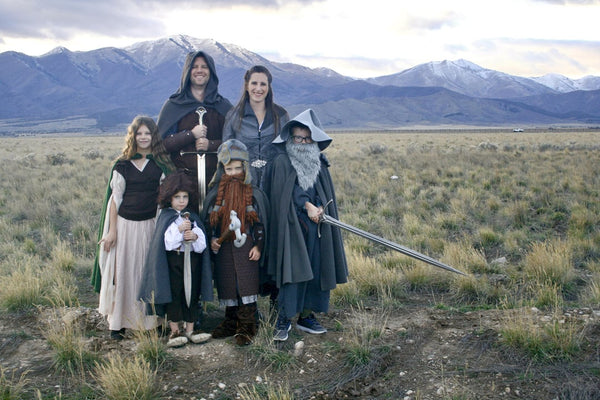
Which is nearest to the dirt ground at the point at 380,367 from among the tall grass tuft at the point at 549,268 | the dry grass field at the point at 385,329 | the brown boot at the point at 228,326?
the dry grass field at the point at 385,329

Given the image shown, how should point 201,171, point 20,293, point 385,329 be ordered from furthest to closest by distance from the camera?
1. point 20,293
2. point 201,171
3. point 385,329

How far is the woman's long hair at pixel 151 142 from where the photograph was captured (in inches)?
187

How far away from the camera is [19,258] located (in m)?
7.60

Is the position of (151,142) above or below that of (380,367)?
above

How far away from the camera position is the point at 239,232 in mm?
4438

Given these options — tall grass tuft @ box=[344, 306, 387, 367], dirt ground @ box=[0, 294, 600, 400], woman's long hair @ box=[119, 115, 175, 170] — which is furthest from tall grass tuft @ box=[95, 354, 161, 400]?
woman's long hair @ box=[119, 115, 175, 170]

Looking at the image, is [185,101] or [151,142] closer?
[151,142]

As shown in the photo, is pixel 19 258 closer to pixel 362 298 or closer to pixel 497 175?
pixel 362 298

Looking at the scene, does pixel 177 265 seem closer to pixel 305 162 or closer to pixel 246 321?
pixel 246 321

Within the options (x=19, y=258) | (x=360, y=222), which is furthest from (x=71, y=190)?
(x=360, y=222)

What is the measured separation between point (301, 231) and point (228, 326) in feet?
3.74

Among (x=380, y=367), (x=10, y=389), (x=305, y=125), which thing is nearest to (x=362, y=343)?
(x=380, y=367)

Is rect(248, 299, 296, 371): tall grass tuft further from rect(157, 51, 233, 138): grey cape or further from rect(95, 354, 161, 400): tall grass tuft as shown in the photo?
rect(157, 51, 233, 138): grey cape

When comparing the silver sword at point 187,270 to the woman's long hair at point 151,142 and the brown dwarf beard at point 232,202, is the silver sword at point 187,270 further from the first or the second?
the woman's long hair at point 151,142
